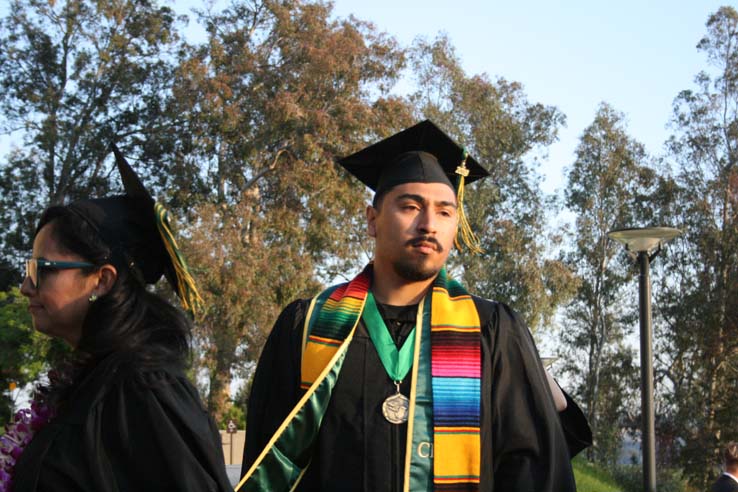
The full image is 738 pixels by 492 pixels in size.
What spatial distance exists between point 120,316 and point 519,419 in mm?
1743

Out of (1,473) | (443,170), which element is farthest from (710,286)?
(1,473)

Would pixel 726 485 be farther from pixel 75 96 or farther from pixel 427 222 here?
pixel 75 96

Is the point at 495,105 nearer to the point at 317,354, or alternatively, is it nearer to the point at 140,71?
the point at 140,71

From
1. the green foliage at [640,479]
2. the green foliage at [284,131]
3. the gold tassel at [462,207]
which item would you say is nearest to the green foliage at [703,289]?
the green foliage at [640,479]

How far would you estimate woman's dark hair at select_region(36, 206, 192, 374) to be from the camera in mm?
2641

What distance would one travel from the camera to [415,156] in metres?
4.41

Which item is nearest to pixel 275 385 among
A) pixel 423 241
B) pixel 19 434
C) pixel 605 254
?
pixel 423 241

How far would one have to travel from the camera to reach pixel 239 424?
25.9 meters

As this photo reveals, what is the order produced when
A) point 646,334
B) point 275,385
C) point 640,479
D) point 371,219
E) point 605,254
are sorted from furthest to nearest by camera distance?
point 605,254
point 640,479
point 646,334
point 371,219
point 275,385

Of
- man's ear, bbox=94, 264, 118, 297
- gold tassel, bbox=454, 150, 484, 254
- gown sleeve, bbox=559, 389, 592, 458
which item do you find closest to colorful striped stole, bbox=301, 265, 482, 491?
gold tassel, bbox=454, 150, 484, 254

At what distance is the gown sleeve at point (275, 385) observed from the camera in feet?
12.7

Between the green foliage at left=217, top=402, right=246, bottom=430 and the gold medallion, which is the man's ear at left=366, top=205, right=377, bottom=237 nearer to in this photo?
the gold medallion

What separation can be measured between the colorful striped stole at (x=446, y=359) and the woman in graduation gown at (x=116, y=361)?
1.07 m

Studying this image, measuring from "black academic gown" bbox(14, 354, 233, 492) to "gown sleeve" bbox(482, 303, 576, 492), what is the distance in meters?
1.50
